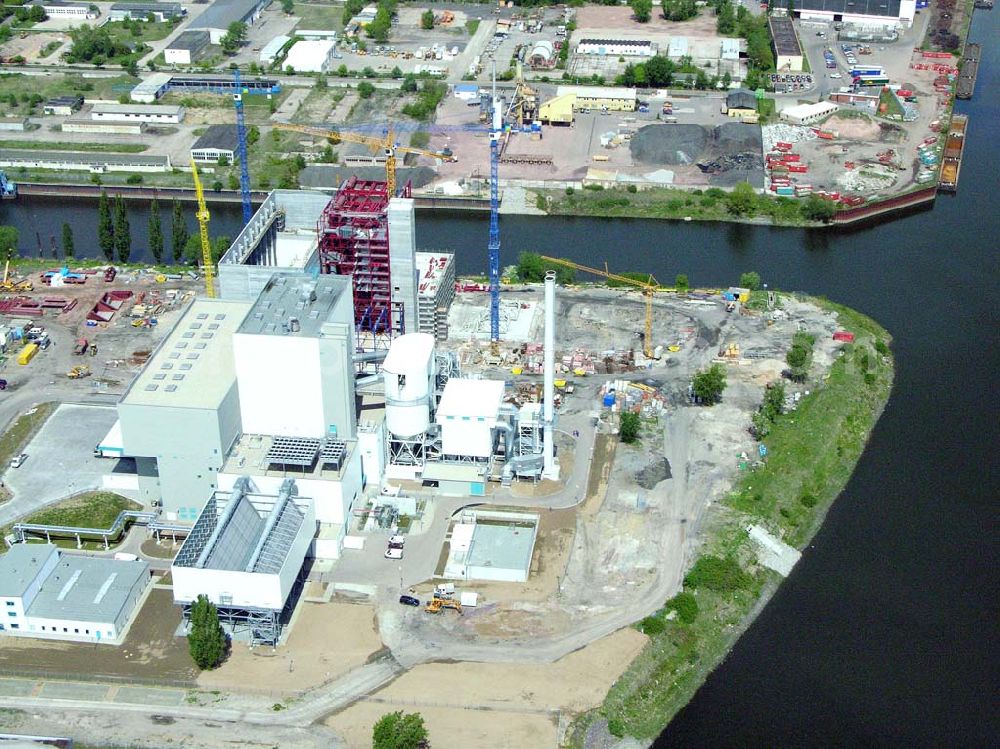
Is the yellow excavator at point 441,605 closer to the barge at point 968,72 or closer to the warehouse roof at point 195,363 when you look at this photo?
the warehouse roof at point 195,363

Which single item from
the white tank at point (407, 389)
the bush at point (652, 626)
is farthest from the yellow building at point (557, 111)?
the bush at point (652, 626)

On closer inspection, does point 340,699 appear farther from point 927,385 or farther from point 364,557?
point 927,385

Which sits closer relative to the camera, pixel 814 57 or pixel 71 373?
pixel 71 373

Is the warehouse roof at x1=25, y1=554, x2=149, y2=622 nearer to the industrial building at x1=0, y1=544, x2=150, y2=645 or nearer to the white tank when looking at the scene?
the industrial building at x1=0, y1=544, x2=150, y2=645

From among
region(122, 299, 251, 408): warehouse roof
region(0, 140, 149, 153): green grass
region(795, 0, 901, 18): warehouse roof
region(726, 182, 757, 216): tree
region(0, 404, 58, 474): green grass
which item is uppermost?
region(795, 0, 901, 18): warehouse roof

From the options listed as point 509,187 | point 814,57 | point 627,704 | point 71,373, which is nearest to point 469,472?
point 627,704

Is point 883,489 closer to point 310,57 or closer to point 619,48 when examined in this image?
point 619,48

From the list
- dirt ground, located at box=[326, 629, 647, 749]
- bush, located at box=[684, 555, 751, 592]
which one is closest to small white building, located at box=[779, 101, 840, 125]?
bush, located at box=[684, 555, 751, 592]
